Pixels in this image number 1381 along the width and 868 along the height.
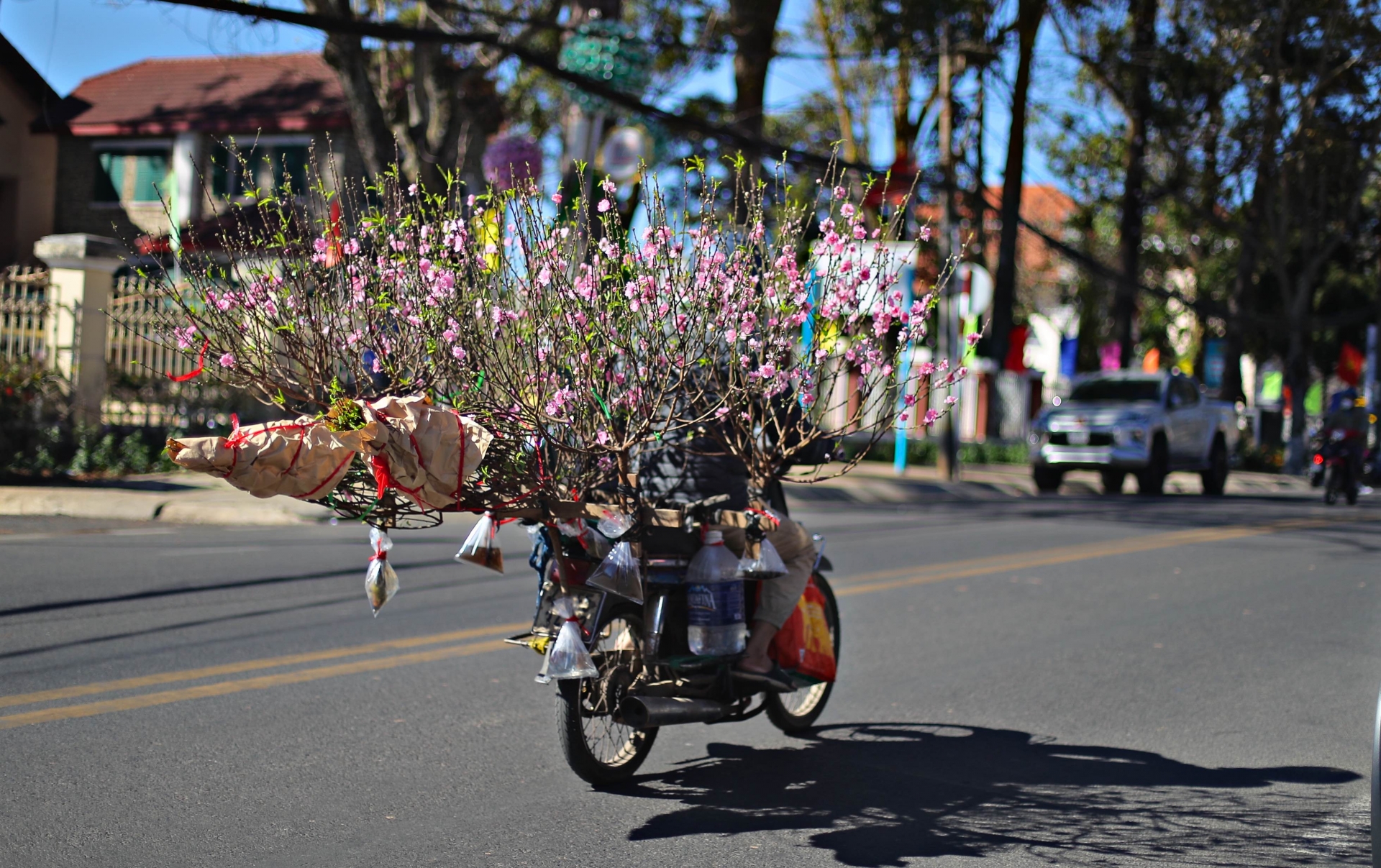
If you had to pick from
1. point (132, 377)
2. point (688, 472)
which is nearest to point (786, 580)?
point (688, 472)

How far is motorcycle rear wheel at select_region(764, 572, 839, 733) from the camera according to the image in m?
6.03

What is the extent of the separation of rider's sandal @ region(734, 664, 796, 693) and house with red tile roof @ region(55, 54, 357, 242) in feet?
81.8

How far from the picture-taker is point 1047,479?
21953 millimetres

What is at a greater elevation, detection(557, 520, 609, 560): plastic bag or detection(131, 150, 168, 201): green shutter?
detection(131, 150, 168, 201): green shutter

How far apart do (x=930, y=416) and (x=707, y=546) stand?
3.47 feet

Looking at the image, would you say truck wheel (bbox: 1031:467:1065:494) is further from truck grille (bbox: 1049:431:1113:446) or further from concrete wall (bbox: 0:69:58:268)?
concrete wall (bbox: 0:69:58:268)

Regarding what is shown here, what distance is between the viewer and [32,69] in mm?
29578

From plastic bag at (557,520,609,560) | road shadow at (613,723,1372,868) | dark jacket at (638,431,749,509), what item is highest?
dark jacket at (638,431,749,509)

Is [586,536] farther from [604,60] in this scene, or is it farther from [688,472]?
[604,60]

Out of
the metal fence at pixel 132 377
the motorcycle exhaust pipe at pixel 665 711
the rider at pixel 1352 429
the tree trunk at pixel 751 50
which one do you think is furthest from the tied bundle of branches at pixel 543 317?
the rider at pixel 1352 429

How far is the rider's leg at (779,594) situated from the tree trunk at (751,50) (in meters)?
16.2

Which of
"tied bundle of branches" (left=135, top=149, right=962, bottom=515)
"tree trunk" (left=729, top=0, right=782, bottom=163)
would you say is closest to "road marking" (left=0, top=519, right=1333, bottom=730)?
"tied bundle of branches" (left=135, top=149, right=962, bottom=515)

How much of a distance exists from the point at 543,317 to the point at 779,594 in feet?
5.43

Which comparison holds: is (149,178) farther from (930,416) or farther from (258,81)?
(930,416)
